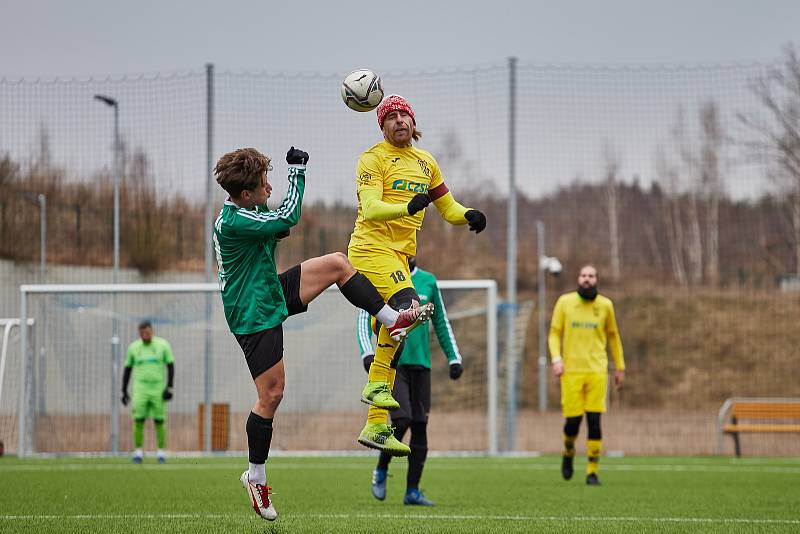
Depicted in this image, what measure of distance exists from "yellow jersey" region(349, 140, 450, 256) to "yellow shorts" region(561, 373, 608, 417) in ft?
18.0

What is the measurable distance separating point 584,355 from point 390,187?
19.1 ft

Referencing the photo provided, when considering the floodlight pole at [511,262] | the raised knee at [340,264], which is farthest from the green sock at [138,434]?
the raised knee at [340,264]

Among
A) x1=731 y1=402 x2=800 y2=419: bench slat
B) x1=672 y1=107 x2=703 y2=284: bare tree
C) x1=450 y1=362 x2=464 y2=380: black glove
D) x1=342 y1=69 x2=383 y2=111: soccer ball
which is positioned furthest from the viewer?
x1=672 y1=107 x2=703 y2=284: bare tree

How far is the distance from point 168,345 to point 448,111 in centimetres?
596

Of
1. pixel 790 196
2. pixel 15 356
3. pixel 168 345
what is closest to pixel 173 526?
pixel 168 345

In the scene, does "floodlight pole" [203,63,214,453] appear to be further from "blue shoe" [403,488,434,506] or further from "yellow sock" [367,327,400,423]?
"yellow sock" [367,327,400,423]

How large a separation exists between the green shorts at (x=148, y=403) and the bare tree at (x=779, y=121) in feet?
35.0

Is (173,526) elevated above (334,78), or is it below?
below

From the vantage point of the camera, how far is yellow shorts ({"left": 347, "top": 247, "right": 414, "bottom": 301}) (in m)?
7.50

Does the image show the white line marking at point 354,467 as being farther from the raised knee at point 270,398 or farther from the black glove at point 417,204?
the black glove at point 417,204

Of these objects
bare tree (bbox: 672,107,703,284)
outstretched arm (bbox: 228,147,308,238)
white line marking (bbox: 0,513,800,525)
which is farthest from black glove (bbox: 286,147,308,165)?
bare tree (bbox: 672,107,703,284)

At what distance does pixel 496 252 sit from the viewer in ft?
66.3

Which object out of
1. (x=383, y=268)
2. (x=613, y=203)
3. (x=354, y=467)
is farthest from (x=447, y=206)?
(x=613, y=203)

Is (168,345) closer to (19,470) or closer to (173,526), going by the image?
(19,470)
